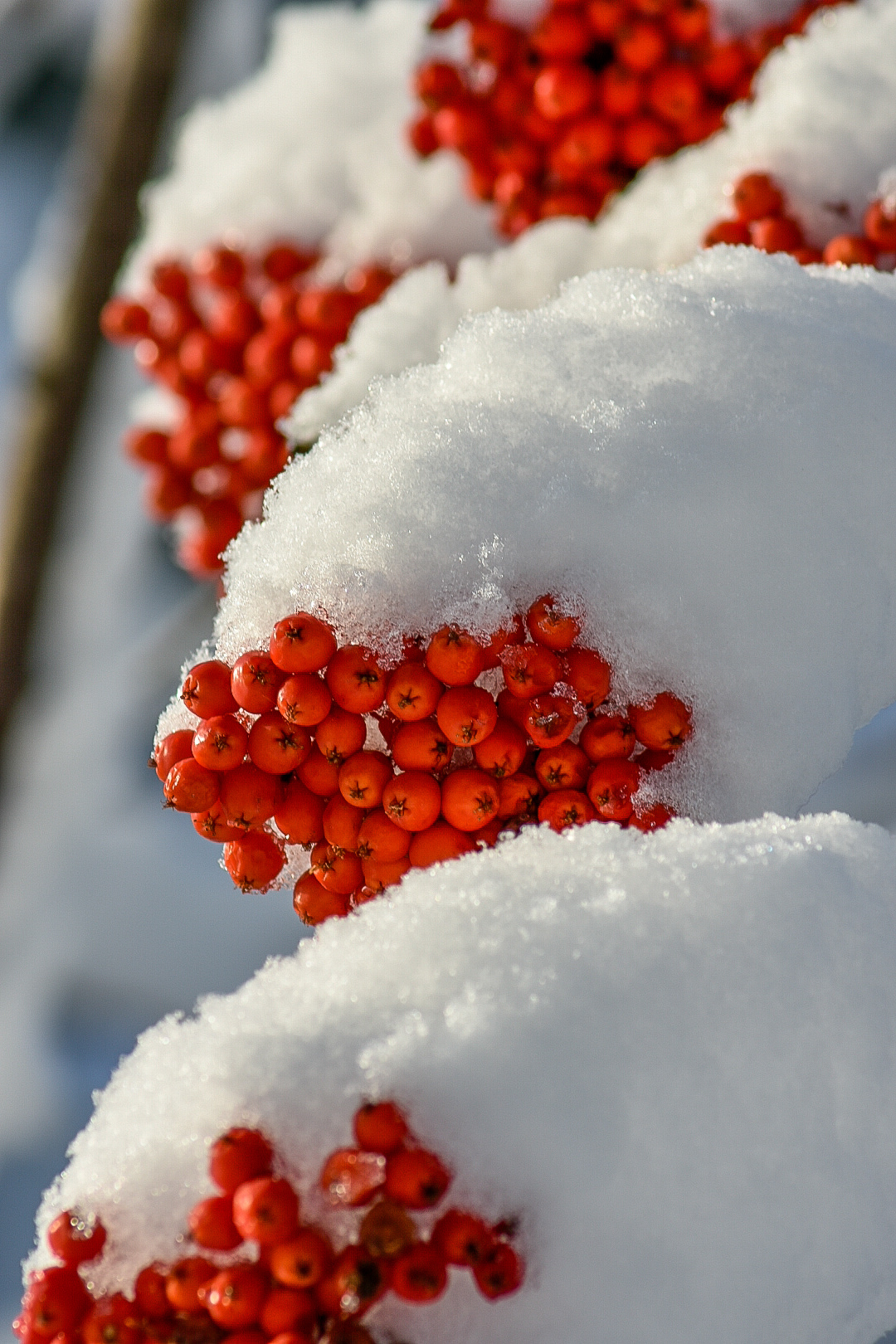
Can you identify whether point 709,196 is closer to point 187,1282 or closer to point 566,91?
point 566,91

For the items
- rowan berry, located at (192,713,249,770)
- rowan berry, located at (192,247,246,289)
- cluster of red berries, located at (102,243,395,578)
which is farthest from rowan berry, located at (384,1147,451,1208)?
rowan berry, located at (192,247,246,289)

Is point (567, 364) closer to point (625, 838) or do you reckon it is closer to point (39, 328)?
point (625, 838)

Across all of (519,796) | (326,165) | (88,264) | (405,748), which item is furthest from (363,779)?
(88,264)

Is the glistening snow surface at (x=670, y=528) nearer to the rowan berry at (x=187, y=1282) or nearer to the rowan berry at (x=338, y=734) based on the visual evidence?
the rowan berry at (x=338, y=734)

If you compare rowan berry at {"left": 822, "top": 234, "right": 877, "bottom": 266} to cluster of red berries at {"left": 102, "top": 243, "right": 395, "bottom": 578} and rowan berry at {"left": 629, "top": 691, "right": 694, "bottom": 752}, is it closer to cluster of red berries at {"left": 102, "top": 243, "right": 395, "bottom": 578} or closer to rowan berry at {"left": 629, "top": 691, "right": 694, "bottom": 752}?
rowan berry at {"left": 629, "top": 691, "right": 694, "bottom": 752}

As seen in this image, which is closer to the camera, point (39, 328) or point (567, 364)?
point (567, 364)

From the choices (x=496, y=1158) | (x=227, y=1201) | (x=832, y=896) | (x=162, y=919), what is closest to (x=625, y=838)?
(x=832, y=896)
